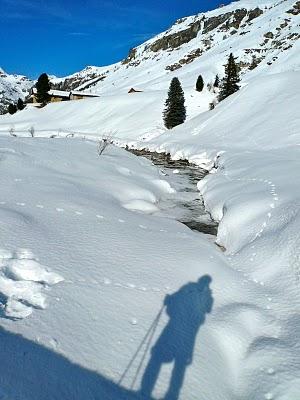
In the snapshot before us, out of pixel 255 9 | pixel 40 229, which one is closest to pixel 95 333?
pixel 40 229

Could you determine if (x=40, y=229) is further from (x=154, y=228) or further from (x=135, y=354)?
(x=135, y=354)

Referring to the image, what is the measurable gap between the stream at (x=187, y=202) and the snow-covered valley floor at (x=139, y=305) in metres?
1.32

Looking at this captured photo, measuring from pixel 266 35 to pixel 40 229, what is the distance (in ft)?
368

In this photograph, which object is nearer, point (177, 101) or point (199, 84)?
point (177, 101)

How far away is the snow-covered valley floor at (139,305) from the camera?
369cm

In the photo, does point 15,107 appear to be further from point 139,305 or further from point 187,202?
point 139,305

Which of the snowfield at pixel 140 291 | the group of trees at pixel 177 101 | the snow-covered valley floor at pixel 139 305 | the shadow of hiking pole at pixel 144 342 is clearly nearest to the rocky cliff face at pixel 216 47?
the group of trees at pixel 177 101

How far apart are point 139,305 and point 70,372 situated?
143 cm

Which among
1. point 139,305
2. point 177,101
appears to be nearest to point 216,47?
point 177,101

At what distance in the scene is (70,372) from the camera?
3553 mm

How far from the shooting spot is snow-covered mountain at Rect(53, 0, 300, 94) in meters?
88.6

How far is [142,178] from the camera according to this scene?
46.1 feet

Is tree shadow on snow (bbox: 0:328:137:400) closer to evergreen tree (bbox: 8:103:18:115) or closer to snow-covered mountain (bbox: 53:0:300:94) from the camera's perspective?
evergreen tree (bbox: 8:103:18:115)

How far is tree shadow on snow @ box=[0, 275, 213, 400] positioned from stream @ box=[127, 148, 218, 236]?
5.07m
